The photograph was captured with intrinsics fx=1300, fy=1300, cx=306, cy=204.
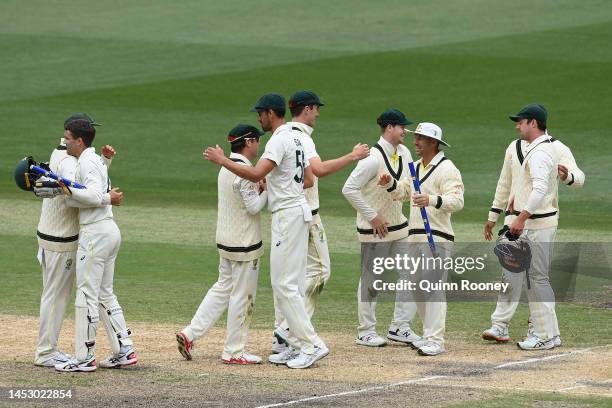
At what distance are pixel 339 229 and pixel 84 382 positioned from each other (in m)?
10.6

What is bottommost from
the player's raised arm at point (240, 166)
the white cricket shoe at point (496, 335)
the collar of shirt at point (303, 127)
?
the white cricket shoe at point (496, 335)

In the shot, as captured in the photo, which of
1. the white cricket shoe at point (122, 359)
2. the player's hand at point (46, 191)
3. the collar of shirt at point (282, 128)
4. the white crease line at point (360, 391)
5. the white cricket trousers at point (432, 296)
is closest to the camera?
the white crease line at point (360, 391)

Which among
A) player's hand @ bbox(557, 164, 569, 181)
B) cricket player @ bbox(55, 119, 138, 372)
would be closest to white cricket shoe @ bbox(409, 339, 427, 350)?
player's hand @ bbox(557, 164, 569, 181)

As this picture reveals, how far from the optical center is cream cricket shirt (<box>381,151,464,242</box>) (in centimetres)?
1251

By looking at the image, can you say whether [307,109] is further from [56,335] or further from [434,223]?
[56,335]

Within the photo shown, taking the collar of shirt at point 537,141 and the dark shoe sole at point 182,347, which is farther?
the collar of shirt at point 537,141

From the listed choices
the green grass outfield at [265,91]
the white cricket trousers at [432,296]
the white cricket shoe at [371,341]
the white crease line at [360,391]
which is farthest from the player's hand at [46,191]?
the white cricket trousers at [432,296]

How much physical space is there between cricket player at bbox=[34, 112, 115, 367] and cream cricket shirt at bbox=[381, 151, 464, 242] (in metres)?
3.24

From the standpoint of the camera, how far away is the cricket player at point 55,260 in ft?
37.6

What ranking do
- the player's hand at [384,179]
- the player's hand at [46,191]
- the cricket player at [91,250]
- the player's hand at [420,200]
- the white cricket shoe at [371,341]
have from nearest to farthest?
the player's hand at [46,191], the cricket player at [91,250], the player's hand at [420,200], the player's hand at [384,179], the white cricket shoe at [371,341]

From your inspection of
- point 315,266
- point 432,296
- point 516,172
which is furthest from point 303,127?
point 516,172

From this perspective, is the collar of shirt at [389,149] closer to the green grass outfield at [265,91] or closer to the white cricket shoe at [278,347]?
the green grass outfield at [265,91]

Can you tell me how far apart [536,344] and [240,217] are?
3.18 metres

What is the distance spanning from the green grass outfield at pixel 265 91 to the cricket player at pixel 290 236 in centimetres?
223
